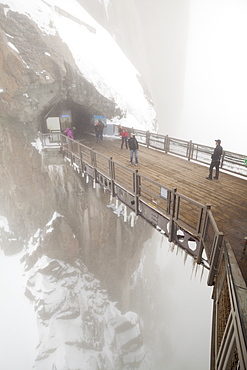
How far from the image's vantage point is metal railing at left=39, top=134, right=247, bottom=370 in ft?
7.14

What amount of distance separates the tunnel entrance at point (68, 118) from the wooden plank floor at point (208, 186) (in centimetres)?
513

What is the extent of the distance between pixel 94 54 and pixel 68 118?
1240 centimetres

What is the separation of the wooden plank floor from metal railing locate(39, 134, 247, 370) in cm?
64

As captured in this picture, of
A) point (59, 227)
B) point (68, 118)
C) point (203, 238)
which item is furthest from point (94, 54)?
point (203, 238)

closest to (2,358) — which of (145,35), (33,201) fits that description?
(33,201)

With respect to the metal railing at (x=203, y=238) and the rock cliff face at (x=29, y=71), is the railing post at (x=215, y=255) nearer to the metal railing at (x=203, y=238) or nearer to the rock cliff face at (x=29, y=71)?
the metal railing at (x=203, y=238)

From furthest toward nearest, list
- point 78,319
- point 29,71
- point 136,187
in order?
point 78,319 → point 29,71 → point 136,187

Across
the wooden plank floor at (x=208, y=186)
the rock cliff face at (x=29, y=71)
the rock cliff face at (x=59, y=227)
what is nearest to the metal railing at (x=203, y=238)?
the wooden plank floor at (x=208, y=186)

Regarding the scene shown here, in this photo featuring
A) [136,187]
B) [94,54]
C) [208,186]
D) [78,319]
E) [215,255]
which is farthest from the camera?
[94,54]

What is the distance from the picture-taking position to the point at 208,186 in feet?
29.6

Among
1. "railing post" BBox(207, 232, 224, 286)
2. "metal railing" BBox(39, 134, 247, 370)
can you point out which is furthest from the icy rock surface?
"railing post" BBox(207, 232, 224, 286)

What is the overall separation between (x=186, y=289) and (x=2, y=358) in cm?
2733

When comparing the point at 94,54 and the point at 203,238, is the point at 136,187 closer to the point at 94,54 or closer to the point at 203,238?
the point at 203,238

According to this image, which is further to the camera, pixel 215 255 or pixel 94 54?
pixel 94 54
